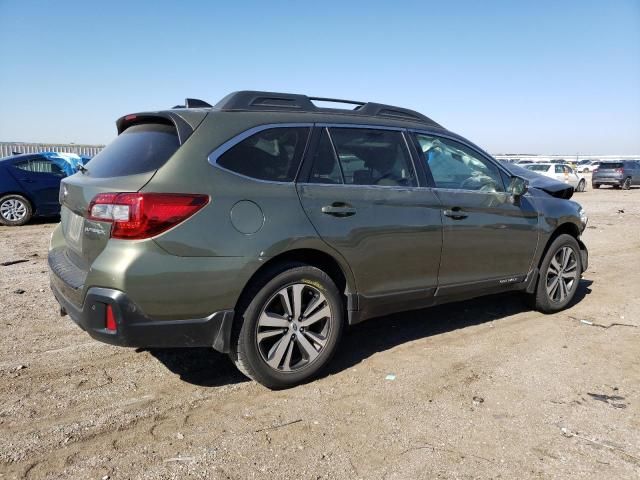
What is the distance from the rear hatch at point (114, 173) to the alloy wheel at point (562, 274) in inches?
149

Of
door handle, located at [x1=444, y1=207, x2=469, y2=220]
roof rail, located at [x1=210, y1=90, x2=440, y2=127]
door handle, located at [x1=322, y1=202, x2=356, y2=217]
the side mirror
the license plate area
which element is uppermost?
roof rail, located at [x1=210, y1=90, x2=440, y2=127]

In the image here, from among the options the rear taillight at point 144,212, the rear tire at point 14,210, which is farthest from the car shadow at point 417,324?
the rear tire at point 14,210

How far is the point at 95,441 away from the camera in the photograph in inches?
113

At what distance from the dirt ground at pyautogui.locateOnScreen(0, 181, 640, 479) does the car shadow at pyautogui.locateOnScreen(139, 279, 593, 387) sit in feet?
0.08

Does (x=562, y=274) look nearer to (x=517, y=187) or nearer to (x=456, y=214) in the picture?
(x=517, y=187)

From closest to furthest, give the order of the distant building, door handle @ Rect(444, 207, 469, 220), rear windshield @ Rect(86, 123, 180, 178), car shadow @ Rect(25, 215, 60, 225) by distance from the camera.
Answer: rear windshield @ Rect(86, 123, 180, 178) < door handle @ Rect(444, 207, 469, 220) < car shadow @ Rect(25, 215, 60, 225) < the distant building

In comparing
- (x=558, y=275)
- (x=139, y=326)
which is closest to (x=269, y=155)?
→ (x=139, y=326)

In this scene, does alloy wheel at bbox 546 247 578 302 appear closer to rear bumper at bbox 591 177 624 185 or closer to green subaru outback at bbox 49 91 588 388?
green subaru outback at bbox 49 91 588 388

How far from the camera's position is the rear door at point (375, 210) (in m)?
3.57

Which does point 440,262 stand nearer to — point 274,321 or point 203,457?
point 274,321

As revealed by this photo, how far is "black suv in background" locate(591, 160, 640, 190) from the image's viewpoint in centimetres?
3041

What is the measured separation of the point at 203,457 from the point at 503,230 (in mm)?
3138

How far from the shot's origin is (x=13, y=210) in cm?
1134

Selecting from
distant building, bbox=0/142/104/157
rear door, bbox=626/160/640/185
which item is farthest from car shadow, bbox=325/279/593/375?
rear door, bbox=626/160/640/185
